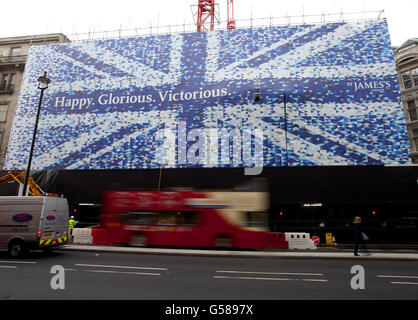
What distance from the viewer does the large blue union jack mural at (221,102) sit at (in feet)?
62.6

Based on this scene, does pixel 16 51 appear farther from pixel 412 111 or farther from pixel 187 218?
pixel 412 111

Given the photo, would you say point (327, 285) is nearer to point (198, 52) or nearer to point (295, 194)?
point (295, 194)

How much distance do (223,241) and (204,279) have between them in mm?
5122

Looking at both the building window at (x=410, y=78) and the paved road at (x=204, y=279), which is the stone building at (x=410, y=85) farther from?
the paved road at (x=204, y=279)

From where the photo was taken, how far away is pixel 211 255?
10914 millimetres

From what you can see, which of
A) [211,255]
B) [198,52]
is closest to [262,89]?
[198,52]

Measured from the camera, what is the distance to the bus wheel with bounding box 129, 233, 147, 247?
1277cm

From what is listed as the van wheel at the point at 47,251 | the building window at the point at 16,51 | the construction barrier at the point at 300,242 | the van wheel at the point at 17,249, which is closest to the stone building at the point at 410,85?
the construction barrier at the point at 300,242

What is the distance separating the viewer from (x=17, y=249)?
10031mm

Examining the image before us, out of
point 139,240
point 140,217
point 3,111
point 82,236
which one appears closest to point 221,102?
point 140,217

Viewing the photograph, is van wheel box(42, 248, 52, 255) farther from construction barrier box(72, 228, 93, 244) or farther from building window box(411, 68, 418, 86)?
building window box(411, 68, 418, 86)

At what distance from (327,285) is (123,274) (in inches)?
230

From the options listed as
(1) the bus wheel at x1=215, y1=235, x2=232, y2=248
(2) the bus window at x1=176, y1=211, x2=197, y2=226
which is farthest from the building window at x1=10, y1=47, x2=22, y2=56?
(1) the bus wheel at x1=215, y1=235, x2=232, y2=248

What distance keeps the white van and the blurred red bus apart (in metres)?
3.02
